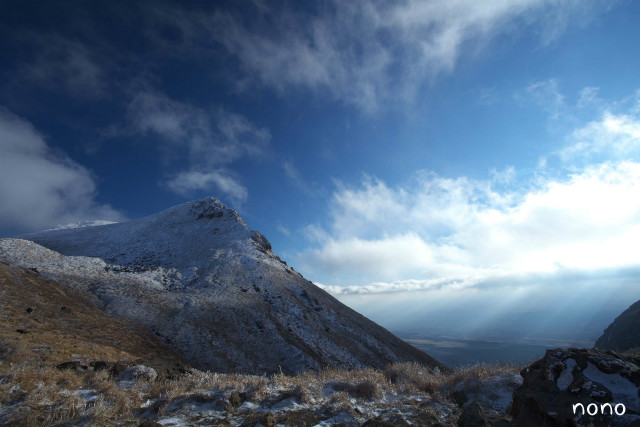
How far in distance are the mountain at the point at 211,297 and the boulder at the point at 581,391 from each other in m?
21.5

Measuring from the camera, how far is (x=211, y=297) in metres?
38.8

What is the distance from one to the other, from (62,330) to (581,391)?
1217 inches

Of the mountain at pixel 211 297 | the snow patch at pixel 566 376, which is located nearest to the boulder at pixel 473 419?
the snow patch at pixel 566 376

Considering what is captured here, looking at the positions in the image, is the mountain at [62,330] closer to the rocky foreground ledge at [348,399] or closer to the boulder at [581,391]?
the rocky foreground ledge at [348,399]

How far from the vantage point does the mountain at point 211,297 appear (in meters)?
31.1

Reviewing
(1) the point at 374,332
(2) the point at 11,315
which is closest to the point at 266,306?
(1) the point at 374,332

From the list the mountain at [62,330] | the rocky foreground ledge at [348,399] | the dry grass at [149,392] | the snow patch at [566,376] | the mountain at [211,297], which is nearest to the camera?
the rocky foreground ledge at [348,399]

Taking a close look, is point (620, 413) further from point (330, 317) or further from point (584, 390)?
point (330, 317)

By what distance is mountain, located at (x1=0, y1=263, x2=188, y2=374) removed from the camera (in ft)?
54.5

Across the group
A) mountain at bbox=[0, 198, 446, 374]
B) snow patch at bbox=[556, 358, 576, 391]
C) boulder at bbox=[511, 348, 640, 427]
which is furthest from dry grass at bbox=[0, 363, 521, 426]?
mountain at bbox=[0, 198, 446, 374]

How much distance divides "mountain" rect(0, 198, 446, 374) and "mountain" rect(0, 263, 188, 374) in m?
2.49

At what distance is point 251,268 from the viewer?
159ft

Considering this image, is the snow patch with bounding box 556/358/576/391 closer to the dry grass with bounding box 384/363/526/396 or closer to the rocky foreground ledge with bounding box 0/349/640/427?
the rocky foreground ledge with bounding box 0/349/640/427

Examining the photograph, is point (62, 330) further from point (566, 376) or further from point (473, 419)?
point (566, 376)
